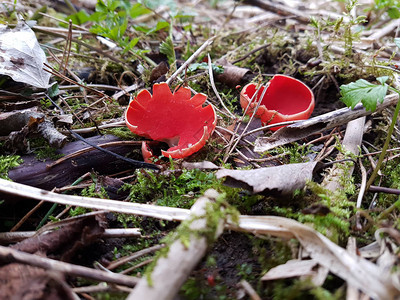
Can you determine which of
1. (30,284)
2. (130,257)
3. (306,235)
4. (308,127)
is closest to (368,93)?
(308,127)

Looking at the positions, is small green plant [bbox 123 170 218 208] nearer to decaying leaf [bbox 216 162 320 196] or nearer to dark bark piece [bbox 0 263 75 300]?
decaying leaf [bbox 216 162 320 196]

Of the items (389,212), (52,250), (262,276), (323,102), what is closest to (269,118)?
(323,102)

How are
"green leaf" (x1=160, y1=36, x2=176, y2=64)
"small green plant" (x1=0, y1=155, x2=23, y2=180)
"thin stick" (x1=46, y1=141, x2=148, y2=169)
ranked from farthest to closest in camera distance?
1. "green leaf" (x1=160, y1=36, x2=176, y2=64)
2. "thin stick" (x1=46, y1=141, x2=148, y2=169)
3. "small green plant" (x1=0, y1=155, x2=23, y2=180)

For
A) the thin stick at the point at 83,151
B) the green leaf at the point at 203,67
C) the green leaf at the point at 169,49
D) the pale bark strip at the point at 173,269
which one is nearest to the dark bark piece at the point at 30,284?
the pale bark strip at the point at 173,269

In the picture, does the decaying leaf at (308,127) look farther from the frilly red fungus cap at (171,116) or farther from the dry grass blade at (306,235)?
the dry grass blade at (306,235)

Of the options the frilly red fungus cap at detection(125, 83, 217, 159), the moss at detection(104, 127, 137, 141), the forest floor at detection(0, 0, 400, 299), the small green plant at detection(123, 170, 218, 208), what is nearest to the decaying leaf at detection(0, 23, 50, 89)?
the forest floor at detection(0, 0, 400, 299)

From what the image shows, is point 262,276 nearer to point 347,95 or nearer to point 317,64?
point 347,95
